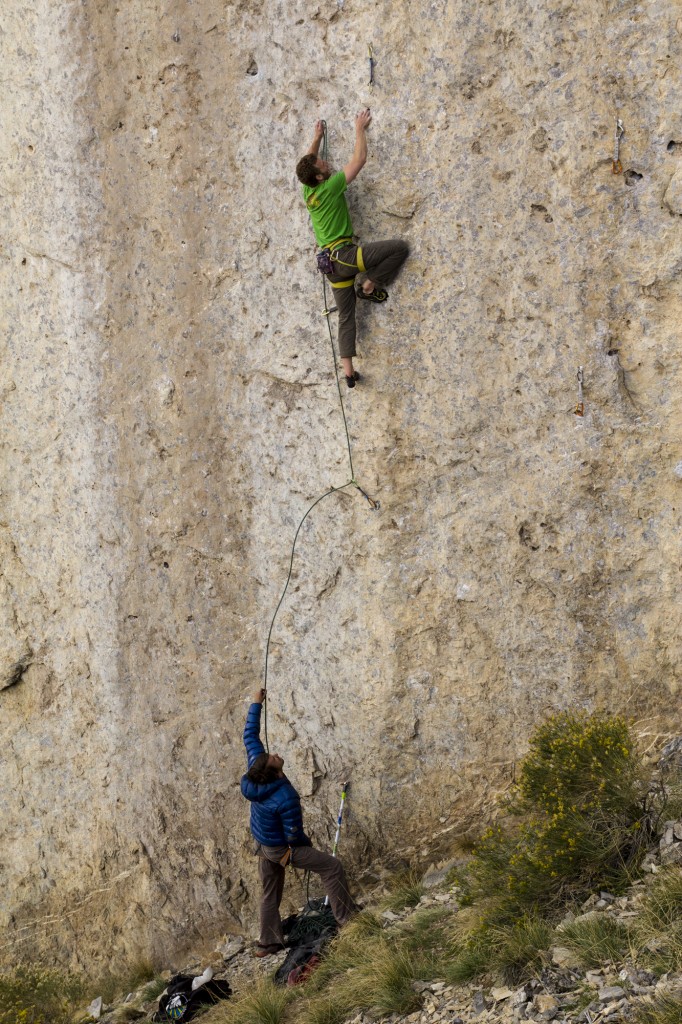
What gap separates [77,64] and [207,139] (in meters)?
1.62

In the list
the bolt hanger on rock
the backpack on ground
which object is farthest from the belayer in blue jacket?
the bolt hanger on rock

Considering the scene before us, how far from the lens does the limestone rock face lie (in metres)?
7.39

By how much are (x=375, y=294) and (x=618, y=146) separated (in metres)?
2.10

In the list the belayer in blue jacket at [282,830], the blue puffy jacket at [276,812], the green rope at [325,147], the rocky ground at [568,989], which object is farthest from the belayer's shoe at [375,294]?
the rocky ground at [568,989]

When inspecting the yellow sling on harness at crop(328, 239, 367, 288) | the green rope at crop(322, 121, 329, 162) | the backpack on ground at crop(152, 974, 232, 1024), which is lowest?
the backpack on ground at crop(152, 974, 232, 1024)

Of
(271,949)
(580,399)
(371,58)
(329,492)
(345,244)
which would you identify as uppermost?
(371,58)

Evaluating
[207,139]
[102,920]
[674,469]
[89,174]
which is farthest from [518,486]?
[102,920]

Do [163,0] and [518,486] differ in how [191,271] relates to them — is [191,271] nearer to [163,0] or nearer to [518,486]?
[163,0]

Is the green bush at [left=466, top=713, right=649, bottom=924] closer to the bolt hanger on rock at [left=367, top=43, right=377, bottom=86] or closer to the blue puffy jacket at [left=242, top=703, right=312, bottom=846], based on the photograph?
the blue puffy jacket at [left=242, top=703, right=312, bottom=846]

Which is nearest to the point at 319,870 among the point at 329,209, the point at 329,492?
the point at 329,492

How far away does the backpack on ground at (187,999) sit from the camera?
7.30m

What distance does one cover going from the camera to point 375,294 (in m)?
7.95

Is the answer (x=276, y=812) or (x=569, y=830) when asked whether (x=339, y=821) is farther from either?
(x=569, y=830)

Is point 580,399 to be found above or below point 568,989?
above
